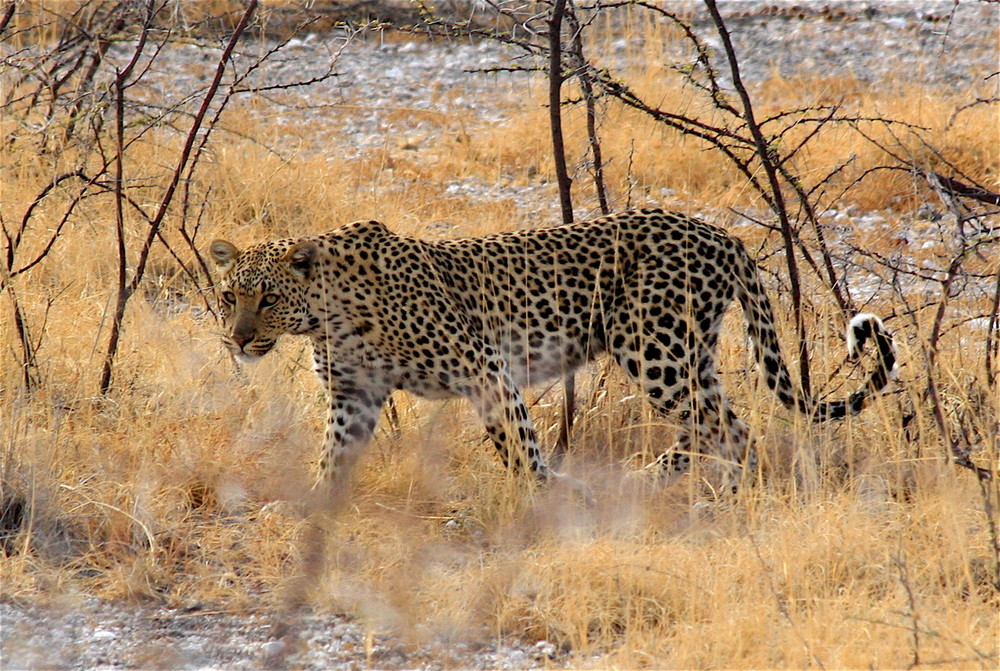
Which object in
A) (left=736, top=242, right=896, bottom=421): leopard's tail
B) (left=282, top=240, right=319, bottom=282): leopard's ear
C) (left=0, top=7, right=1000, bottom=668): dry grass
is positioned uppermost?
(left=282, top=240, right=319, bottom=282): leopard's ear

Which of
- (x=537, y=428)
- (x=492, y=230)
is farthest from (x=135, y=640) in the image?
(x=492, y=230)

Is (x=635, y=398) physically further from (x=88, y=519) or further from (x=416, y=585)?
(x=88, y=519)

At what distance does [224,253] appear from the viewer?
221 inches

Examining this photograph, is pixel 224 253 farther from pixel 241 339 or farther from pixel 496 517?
pixel 496 517

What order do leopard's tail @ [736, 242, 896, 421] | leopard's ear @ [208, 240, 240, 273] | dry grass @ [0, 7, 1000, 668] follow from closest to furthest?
dry grass @ [0, 7, 1000, 668] < leopard's tail @ [736, 242, 896, 421] < leopard's ear @ [208, 240, 240, 273]

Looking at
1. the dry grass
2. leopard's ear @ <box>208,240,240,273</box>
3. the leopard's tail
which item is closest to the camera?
the dry grass

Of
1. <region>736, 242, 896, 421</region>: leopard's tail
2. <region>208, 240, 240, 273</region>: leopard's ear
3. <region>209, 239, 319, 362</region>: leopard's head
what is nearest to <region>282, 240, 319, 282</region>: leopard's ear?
<region>209, 239, 319, 362</region>: leopard's head

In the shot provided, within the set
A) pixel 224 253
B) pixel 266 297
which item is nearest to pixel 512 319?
pixel 266 297

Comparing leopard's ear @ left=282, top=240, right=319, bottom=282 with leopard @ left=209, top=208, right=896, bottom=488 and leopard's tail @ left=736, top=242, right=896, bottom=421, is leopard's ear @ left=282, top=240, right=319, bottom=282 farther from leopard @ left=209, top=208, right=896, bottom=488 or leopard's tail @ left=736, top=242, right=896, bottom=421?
leopard's tail @ left=736, top=242, right=896, bottom=421

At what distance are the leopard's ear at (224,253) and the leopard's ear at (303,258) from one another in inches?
11.8

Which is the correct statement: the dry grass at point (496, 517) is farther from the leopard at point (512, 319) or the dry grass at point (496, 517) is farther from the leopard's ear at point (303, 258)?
the leopard's ear at point (303, 258)

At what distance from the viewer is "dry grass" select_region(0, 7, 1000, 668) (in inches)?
166

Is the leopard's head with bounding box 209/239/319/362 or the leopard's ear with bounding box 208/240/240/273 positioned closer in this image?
the leopard's head with bounding box 209/239/319/362

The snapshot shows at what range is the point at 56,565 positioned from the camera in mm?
4824
